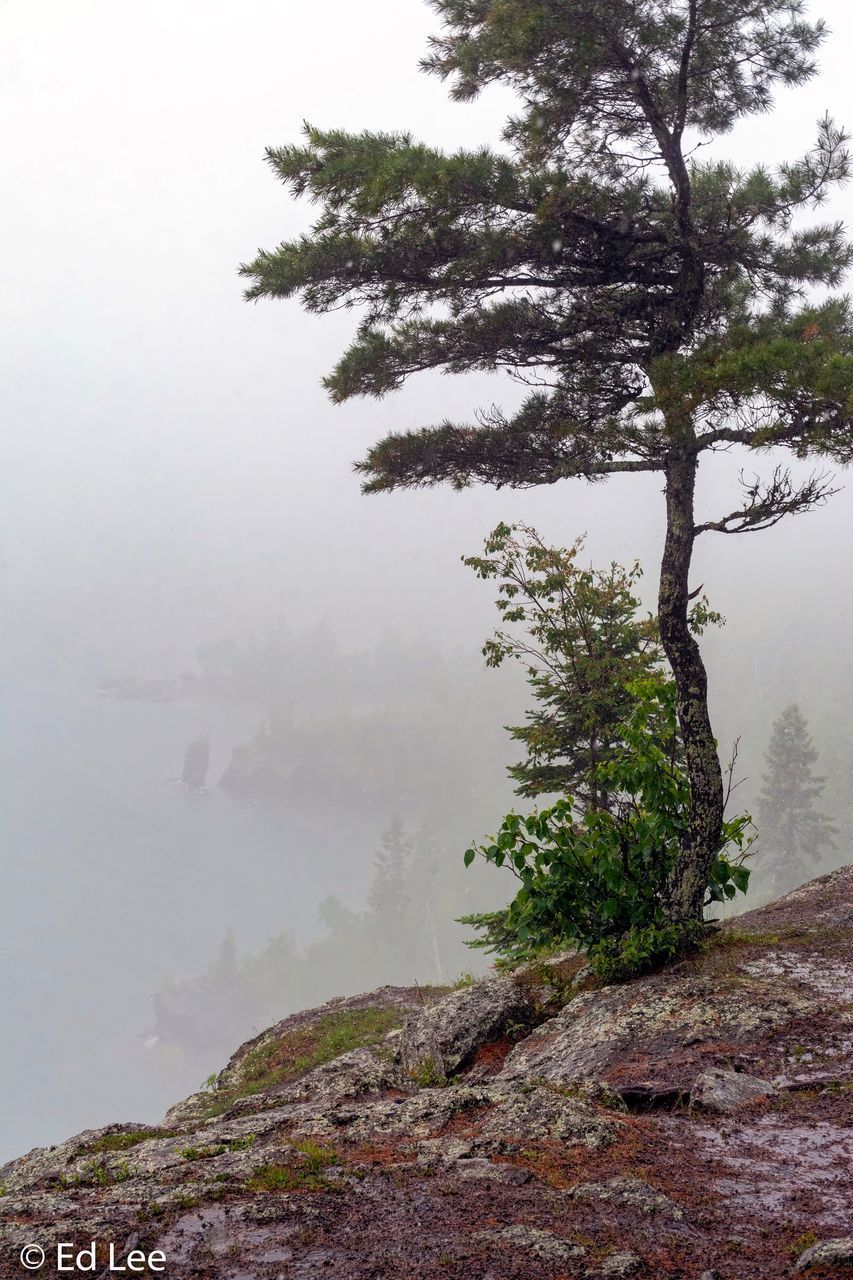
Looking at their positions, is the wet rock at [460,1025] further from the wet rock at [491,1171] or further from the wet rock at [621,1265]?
the wet rock at [621,1265]

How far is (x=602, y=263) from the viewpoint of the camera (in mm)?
8320

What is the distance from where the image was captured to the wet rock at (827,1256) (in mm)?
2711

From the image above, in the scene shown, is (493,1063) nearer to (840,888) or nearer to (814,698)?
(840,888)

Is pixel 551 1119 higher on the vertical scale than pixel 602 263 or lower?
lower

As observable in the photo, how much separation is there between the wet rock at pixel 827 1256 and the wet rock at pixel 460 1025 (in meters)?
4.32

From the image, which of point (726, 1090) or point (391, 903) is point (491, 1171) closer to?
point (726, 1090)

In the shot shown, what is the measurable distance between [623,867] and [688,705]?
1.68 metres

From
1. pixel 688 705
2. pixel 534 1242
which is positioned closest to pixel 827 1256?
pixel 534 1242

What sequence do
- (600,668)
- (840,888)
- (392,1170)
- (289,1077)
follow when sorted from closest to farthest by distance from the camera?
(392,1170) < (289,1077) < (840,888) < (600,668)

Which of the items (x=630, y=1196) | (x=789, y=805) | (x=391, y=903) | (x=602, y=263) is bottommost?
(x=391, y=903)

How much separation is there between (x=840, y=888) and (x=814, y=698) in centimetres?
14308

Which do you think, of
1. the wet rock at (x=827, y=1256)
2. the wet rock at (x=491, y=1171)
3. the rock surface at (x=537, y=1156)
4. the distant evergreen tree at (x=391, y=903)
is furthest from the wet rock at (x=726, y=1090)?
the distant evergreen tree at (x=391, y=903)

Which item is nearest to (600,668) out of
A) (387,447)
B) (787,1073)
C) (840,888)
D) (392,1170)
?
(840,888)

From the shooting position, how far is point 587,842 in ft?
22.4
